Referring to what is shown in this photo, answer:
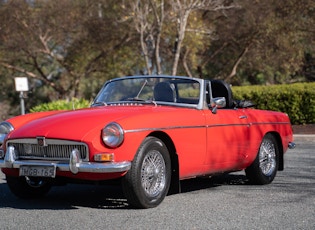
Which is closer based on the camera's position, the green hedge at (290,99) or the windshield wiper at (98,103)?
the windshield wiper at (98,103)

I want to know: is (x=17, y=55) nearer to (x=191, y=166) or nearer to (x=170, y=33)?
(x=170, y=33)

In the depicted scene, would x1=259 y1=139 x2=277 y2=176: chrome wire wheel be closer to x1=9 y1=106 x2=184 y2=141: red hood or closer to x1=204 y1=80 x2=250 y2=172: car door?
x1=204 y1=80 x2=250 y2=172: car door

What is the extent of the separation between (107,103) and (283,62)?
2638cm

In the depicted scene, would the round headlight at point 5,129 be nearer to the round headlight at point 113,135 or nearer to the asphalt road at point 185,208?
the asphalt road at point 185,208

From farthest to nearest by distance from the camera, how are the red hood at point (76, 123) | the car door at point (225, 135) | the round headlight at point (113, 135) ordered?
the car door at point (225, 135), the red hood at point (76, 123), the round headlight at point (113, 135)

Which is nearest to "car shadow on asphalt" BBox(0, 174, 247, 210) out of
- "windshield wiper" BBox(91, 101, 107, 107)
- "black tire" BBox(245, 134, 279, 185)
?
"black tire" BBox(245, 134, 279, 185)

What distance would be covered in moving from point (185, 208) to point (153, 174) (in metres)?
0.51

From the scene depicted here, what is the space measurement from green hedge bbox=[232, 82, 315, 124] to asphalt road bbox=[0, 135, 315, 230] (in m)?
11.6

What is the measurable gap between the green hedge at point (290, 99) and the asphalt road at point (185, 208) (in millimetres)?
11574

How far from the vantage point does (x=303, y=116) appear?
20.5 metres

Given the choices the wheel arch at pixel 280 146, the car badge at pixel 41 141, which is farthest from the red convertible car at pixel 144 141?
the wheel arch at pixel 280 146

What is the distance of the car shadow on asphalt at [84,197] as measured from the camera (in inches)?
278

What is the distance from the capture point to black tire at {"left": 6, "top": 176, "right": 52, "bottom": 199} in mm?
7411

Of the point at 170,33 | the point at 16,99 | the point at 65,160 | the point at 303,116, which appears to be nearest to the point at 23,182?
the point at 65,160
